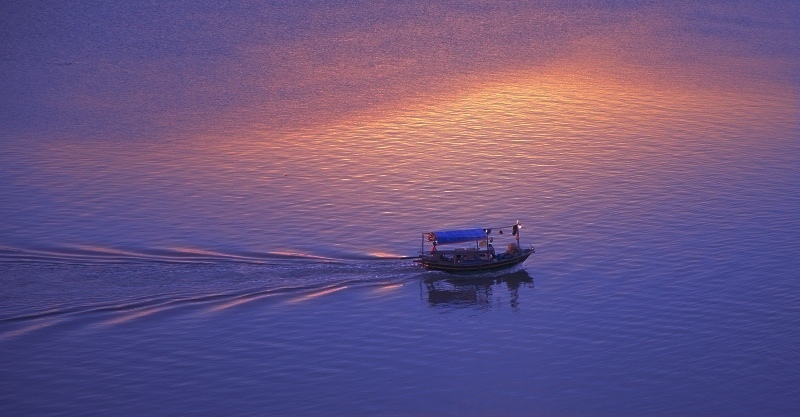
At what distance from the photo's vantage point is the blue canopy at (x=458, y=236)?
25.7m

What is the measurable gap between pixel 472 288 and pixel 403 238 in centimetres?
222

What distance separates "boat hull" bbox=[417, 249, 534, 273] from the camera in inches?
1017

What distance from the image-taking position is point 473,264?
26.3 m

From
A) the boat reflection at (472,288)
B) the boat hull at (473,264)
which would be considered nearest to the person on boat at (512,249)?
the boat hull at (473,264)

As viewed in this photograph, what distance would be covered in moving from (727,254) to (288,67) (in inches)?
723

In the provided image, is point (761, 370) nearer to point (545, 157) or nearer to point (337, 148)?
point (545, 157)

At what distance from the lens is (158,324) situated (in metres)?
23.0

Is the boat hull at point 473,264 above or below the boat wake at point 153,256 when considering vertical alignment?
below

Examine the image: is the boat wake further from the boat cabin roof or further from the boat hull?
the boat cabin roof

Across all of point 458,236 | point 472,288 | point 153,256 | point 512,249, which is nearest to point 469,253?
point 458,236

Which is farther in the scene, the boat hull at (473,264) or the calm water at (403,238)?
the boat hull at (473,264)

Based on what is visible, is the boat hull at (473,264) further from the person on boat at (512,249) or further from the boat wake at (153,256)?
the boat wake at (153,256)

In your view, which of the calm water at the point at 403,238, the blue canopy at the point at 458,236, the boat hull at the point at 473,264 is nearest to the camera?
the calm water at the point at 403,238

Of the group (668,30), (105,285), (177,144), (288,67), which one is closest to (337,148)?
(177,144)
